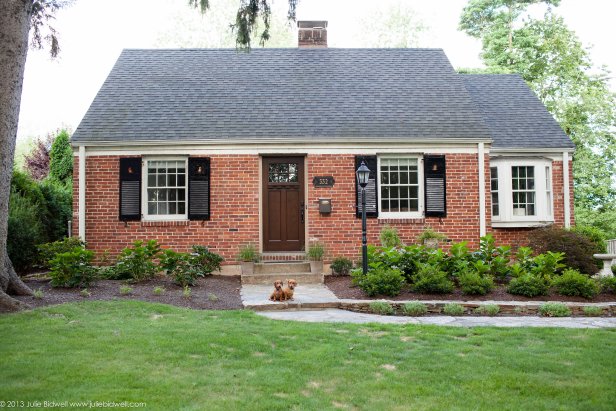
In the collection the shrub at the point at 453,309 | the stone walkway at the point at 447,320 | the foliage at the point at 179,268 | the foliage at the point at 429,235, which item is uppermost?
the foliage at the point at 429,235

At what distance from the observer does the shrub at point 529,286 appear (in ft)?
27.8

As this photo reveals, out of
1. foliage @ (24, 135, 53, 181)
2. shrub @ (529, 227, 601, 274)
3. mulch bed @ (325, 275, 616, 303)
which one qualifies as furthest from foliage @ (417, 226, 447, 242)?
foliage @ (24, 135, 53, 181)

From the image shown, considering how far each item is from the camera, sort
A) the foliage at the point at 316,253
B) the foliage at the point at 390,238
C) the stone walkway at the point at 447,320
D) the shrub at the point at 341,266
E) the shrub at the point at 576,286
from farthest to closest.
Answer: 1. the foliage at the point at 390,238
2. the shrub at the point at 341,266
3. the foliage at the point at 316,253
4. the shrub at the point at 576,286
5. the stone walkway at the point at 447,320

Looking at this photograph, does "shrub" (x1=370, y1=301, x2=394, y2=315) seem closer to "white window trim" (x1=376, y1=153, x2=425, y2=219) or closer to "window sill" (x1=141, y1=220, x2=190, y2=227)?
"white window trim" (x1=376, y1=153, x2=425, y2=219)

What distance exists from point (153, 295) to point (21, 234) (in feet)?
15.1

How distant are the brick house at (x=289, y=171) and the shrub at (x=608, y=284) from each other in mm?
3585

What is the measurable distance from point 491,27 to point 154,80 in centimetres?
1958

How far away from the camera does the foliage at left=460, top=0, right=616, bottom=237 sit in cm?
2272

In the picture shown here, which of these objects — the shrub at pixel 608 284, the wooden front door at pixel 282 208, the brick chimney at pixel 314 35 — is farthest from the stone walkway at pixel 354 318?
the brick chimney at pixel 314 35

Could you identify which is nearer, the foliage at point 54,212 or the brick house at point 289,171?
the brick house at point 289,171

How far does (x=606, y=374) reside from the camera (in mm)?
4586

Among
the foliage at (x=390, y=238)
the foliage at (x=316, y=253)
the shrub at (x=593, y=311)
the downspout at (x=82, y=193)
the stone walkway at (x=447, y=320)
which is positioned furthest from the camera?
the downspout at (x=82, y=193)

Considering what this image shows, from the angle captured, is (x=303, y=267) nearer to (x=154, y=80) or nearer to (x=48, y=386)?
(x=154, y=80)

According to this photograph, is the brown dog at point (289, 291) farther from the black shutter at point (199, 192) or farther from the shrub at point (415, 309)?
the black shutter at point (199, 192)
